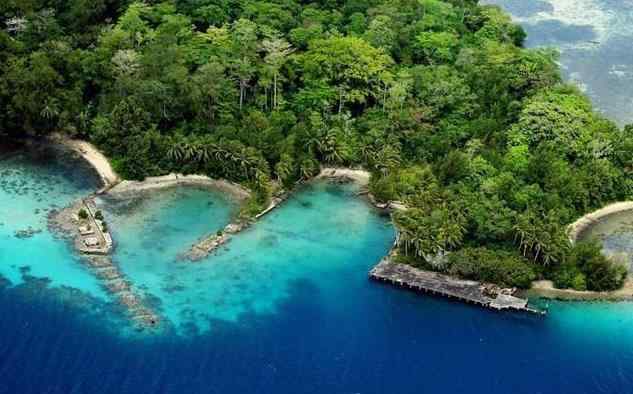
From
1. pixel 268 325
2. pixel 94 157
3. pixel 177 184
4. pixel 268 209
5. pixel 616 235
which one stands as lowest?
pixel 268 325

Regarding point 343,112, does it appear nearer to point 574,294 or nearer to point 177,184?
point 177,184

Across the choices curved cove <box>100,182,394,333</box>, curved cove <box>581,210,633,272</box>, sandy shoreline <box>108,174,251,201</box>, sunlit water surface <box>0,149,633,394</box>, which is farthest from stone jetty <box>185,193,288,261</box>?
curved cove <box>581,210,633,272</box>

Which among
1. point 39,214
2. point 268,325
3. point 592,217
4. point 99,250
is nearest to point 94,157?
point 39,214

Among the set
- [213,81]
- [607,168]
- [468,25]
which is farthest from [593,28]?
[213,81]

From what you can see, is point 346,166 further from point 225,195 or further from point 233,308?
point 233,308

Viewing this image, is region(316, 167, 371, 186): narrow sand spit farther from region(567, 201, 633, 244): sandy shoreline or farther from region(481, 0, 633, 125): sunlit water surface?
region(481, 0, 633, 125): sunlit water surface

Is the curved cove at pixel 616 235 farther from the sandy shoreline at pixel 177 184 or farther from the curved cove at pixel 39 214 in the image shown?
the curved cove at pixel 39 214
